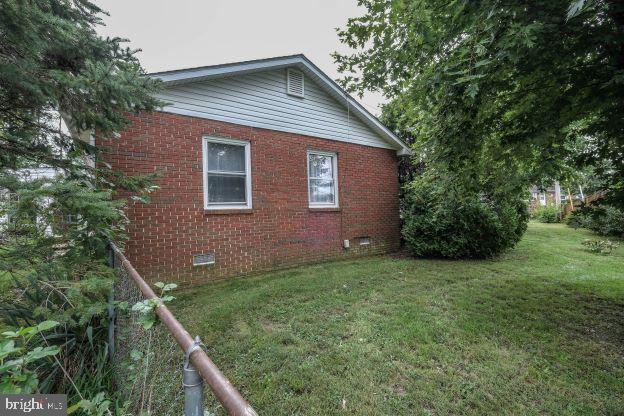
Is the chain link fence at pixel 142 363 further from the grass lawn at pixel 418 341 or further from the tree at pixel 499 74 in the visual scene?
the tree at pixel 499 74

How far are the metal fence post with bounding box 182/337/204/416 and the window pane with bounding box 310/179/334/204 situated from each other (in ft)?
22.7

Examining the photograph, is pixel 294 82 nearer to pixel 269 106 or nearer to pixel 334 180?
pixel 269 106

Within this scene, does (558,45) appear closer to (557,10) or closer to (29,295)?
(557,10)

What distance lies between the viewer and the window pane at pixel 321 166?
7.97 m

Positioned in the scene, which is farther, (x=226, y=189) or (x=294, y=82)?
(x=294, y=82)

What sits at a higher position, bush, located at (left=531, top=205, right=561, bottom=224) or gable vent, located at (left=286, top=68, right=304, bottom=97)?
gable vent, located at (left=286, top=68, right=304, bottom=97)

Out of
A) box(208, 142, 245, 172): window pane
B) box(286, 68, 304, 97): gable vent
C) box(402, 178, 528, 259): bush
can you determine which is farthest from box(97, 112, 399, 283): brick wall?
box(402, 178, 528, 259): bush

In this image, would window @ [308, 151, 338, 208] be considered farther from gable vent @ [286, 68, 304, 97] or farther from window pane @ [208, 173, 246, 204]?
window pane @ [208, 173, 246, 204]

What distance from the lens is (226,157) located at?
6.45m

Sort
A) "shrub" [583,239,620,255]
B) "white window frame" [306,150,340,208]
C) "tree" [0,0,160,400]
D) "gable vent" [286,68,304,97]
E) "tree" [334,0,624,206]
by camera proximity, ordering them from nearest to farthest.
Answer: "tree" [0,0,160,400] < "tree" [334,0,624,206] < "gable vent" [286,68,304,97] < "white window frame" [306,150,340,208] < "shrub" [583,239,620,255]

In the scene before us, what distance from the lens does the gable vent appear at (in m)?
7.34

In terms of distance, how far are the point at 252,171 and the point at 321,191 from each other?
88.4 inches

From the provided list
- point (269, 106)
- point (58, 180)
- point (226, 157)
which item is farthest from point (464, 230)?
point (58, 180)

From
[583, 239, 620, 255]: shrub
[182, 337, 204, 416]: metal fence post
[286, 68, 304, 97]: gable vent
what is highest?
[286, 68, 304, 97]: gable vent
